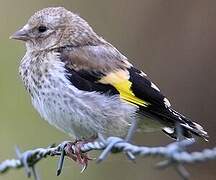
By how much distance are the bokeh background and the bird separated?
4.28 meters

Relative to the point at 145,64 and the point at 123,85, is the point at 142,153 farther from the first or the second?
the point at 145,64

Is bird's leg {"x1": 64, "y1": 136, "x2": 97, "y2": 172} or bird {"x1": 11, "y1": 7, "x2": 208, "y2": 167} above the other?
bird {"x1": 11, "y1": 7, "x2": 208, "y2": 167}

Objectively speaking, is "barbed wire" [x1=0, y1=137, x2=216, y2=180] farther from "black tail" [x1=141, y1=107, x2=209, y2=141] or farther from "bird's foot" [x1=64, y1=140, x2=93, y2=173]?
"black tail" [x1=141, y1=107, x2=209, y2=141]

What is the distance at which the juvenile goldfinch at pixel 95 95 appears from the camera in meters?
5.54

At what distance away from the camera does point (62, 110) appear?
18.0 ft

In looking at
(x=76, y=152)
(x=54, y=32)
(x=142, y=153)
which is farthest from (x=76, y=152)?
(x=142, y=153)

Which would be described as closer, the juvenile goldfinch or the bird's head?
the juvenile goldfinch

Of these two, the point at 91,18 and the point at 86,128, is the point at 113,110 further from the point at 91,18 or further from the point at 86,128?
the point at 91,18

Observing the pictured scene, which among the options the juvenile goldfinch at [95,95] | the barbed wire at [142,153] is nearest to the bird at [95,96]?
the juvenile goldfinch at [95,95]

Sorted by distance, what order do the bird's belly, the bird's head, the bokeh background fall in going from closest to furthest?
the bird's belly → the bird's head → the bokeh background

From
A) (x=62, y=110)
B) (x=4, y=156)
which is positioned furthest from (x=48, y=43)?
(x=4, y=156)

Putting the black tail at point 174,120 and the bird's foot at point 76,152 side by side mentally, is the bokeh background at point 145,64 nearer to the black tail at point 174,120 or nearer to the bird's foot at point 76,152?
the black tail at point 174,120

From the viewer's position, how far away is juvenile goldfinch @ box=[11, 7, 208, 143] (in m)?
5.54

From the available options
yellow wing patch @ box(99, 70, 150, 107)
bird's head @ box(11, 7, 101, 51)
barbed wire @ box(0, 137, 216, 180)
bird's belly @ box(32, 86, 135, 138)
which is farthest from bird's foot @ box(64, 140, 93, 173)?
bird's head @ box(11, 7, 101, 51)
